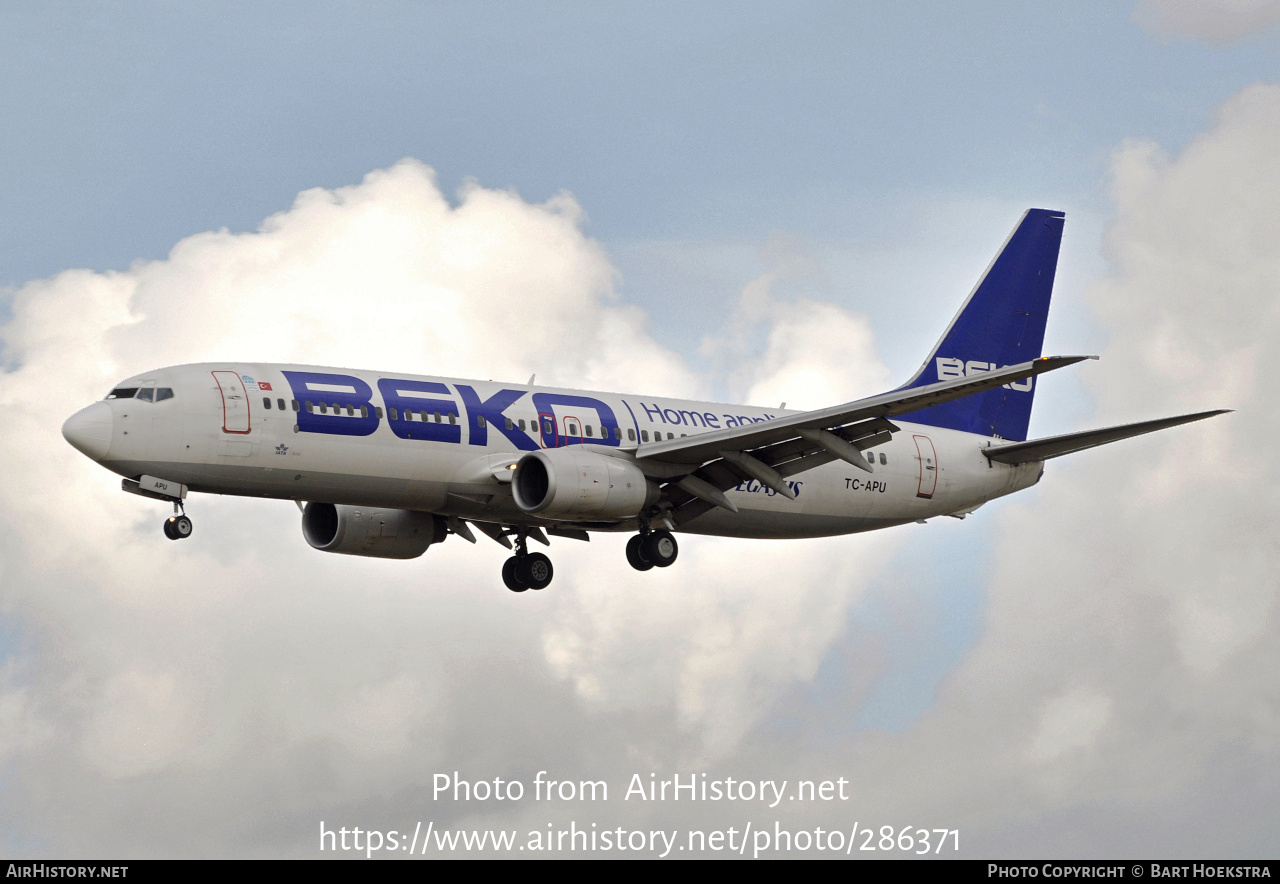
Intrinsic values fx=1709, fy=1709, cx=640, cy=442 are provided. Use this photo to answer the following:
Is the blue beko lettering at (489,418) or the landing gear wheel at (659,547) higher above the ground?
the blue beko lettering at (489,418)

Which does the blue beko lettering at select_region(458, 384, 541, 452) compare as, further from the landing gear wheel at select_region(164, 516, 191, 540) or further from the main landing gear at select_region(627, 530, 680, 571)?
the landing gear wheel at select_region(164, 516, 191, 540)

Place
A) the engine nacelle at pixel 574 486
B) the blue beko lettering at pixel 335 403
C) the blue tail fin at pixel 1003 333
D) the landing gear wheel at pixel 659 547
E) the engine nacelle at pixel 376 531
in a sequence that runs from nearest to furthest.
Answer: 1. the blue beko lettering at pixel 335 403
2. the engine nacelle at pixel 574 486
3. the landing gear wheel at pixel 659 547
4. the engine nacelle at pixel 376 531
5. the blue tail fin at pixel 1003 333

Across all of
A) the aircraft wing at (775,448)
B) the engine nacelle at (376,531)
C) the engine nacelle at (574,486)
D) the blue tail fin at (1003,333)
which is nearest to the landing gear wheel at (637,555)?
the aircraft wing at (775,448)

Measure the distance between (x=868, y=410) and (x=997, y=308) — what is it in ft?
55.1

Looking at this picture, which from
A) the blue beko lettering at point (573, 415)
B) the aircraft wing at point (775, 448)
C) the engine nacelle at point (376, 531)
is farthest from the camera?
the engine nacelle at point (376, 531)

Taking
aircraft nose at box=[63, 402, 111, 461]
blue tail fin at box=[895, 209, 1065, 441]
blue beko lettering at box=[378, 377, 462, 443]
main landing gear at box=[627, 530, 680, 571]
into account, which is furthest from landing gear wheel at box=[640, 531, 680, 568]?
aircraft nose at box=[63, 402, 111, 461]

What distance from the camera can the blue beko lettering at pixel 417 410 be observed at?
4094cm

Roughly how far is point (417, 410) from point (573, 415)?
4623 mm

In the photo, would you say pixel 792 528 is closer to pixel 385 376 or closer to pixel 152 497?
pixel 385 376

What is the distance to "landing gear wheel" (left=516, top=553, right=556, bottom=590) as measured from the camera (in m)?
48.4

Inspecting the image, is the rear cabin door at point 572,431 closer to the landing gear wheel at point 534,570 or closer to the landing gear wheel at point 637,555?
the landing gear wheel at point 637,555

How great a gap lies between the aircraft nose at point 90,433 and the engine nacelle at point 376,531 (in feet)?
30.9

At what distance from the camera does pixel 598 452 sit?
43.5 meters

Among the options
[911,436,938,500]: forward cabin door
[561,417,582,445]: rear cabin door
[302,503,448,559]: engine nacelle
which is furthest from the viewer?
[911,436,938,500]: forward cabin door
